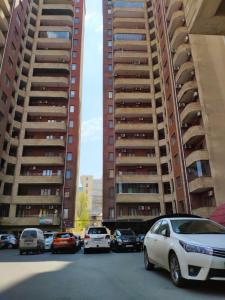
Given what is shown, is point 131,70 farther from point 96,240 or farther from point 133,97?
point 96,240

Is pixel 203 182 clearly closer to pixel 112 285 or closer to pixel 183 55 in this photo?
pixel 183 55

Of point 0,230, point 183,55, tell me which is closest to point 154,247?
point 183,55

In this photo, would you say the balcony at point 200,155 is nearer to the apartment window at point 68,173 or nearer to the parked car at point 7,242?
the parked car at point 7,242

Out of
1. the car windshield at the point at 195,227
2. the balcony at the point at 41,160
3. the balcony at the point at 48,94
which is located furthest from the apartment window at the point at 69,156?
the car windshield at the point at 195,227

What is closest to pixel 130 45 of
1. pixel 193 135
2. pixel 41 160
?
pixel 41 160

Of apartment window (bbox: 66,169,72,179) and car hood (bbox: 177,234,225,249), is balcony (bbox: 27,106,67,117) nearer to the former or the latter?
apartment window (bbox: 66,169,72,179)

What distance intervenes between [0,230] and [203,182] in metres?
27.7

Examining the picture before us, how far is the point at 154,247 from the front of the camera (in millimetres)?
8195

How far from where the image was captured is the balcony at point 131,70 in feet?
163

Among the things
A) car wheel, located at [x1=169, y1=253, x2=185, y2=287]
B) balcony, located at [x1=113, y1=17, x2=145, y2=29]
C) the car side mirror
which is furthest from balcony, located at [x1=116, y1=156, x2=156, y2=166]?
car wheel, located at [x1=169, y1=253, x2=185, y2=287]

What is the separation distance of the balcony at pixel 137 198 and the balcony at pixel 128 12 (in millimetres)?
34946

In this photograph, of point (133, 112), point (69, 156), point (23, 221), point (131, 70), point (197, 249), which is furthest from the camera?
point (131, 70)

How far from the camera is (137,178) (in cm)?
A: 4169

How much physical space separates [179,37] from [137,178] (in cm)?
1953
